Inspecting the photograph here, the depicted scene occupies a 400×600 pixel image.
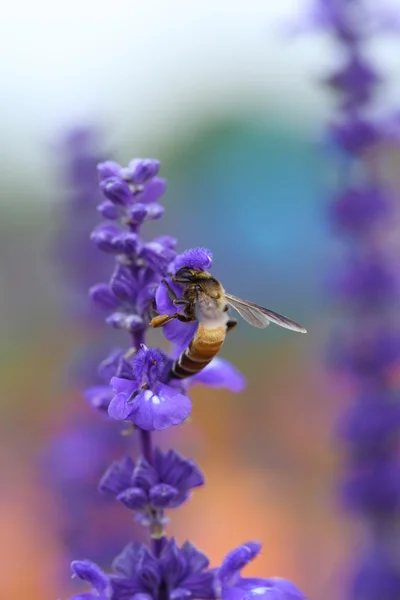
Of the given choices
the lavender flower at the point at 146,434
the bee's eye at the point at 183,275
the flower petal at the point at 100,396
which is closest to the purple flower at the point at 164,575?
the lavender flower at the point at 146,434

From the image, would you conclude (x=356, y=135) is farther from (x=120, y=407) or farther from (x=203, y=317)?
(x=120, y=407)

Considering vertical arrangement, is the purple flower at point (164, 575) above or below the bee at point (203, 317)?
below

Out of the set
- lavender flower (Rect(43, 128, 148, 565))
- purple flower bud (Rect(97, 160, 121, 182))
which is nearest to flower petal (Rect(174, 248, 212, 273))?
purple flower bud (Rect(97, 160, 121, 182))

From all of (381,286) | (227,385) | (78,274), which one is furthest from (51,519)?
(227,385)

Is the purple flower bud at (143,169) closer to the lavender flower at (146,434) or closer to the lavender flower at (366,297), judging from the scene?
the lavender flower at (146,434)

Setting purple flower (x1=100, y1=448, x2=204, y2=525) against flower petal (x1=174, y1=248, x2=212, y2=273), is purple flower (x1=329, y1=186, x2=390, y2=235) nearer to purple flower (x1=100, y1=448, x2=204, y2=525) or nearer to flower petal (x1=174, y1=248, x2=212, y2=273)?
flower petal (x1=174, y1=248, x2=212, y2=273)

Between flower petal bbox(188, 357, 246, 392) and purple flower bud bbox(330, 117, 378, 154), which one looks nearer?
flower petal bbox(188, 357, 246, 392)
